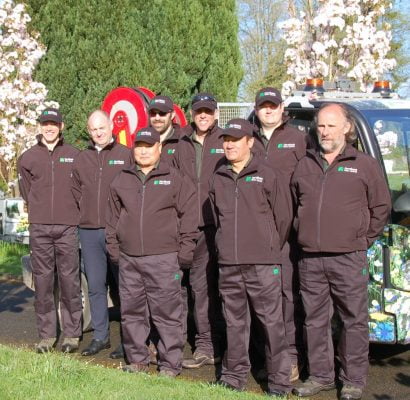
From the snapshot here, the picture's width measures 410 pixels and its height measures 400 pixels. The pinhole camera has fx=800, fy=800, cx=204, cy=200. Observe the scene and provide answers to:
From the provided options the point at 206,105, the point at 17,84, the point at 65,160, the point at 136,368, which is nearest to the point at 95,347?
the point at 136,368

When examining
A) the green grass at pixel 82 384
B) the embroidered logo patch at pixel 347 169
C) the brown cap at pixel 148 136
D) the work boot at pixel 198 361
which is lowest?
the work boot at pixel 198 361

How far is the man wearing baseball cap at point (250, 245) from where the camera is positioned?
5.57 meters

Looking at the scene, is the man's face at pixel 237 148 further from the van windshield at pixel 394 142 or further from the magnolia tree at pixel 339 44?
the magnolia tree at pixel 339 44

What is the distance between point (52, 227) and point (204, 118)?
1.68 meters

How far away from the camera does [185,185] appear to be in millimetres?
6074

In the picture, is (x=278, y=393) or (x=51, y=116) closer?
(x=278, y=393)

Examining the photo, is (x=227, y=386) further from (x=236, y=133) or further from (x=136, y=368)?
(x=236, y=133)

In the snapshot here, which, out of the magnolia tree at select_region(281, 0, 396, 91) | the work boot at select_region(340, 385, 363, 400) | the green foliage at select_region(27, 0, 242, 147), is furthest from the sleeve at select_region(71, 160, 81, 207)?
the green foliage at select_region(27, 0, 242, 147)

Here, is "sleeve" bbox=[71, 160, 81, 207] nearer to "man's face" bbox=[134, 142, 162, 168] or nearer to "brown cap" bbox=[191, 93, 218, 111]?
"man's face" bbox=[134, 142, 162, 168]

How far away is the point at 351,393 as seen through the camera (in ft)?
18.4

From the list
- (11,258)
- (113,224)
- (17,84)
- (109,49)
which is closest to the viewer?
(113,224)

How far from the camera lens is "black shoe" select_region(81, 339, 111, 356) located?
702cm

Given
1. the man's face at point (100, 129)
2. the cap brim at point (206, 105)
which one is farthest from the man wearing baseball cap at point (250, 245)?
the man's face at point (100, 129)

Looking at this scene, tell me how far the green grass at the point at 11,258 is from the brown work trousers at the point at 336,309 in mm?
6178
